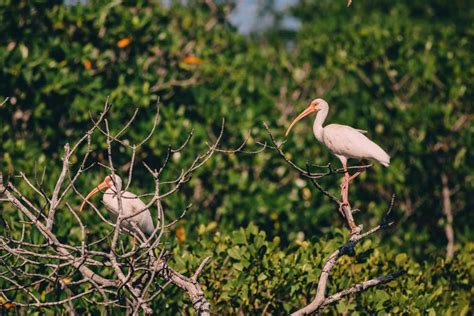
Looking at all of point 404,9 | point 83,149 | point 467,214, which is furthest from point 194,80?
point 404,9

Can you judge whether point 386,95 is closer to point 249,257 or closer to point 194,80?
point 194,80

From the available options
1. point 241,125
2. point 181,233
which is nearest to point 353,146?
point 181,233

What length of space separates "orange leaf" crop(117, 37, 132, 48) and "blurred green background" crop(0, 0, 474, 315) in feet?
0.07

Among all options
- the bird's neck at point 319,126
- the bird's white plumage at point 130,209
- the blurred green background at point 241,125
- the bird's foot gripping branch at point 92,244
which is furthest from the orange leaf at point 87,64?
the bird's neck at point 319,126

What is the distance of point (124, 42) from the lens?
13391 millimetres

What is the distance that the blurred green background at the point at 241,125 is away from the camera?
9484 mm

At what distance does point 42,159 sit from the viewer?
11273 millimetres

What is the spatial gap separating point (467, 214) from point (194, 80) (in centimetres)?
539

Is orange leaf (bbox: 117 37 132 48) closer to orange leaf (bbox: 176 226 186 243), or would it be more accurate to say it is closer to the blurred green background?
the blurred green background

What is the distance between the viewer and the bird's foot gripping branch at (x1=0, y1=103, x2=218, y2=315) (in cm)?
601

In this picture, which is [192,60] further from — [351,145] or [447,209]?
[351,145]

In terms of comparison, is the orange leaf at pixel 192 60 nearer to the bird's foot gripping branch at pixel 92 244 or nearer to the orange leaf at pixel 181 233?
the bird's foot gripping branch at pixel 92 244

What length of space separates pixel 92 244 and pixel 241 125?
7497 millimetres

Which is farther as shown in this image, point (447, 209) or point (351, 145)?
point (447, 209)
